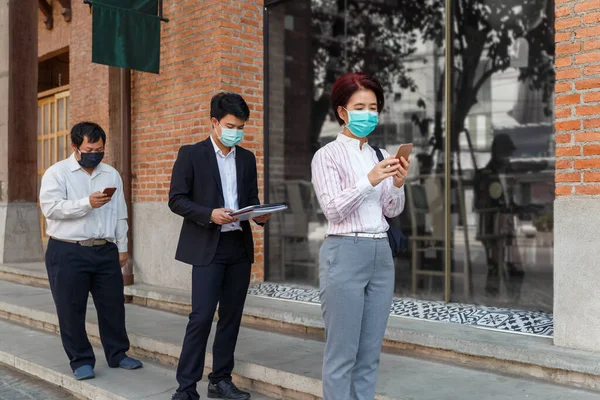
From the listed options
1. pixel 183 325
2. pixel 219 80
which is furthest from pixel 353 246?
pixel 219 80

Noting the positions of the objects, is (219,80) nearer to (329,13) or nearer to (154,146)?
(154,146)

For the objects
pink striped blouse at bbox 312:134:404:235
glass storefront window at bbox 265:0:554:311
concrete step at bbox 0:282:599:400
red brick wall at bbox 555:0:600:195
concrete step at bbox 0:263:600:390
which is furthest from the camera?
glass storefront window at bbox 265:0:554:311

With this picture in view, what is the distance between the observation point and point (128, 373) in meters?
5.04

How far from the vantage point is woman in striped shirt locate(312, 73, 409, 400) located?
307cm

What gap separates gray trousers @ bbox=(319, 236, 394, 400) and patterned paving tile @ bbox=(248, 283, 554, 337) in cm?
210

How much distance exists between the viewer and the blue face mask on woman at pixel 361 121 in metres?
3.09

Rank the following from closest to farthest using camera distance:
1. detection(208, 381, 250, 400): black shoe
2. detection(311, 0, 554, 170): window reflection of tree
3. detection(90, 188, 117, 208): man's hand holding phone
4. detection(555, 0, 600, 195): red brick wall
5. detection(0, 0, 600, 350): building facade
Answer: detection(555, 0, 600, 195): red brick wall < detection(208, 381, 250, 400): black shoe < detection(90, 188, 117, 208): man's hand holding phone < detection(0, 0, 600, 350): building facade < detection(311, 0, 554, 170): window reflection of tree

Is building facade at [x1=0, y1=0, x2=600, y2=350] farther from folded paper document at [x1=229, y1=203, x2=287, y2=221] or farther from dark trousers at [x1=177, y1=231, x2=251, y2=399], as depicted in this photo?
folded paper document at [x1=229, y1=203, x2=287, y2=221]

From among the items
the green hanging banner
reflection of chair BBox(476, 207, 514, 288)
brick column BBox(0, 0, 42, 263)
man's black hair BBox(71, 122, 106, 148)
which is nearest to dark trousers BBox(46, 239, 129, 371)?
man's black hair BBox(71, 122, 106, 148)

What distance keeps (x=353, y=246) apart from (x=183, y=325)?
3531 millimetres

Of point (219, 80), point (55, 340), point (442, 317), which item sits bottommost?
point (55, 340)

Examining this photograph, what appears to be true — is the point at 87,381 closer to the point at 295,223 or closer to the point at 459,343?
the point at 459,343

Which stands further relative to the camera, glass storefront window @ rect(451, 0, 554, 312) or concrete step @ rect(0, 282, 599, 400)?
glass storefront window @ rect(451, 0, 554, 312)

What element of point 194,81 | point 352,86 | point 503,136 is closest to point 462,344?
point 352,86
